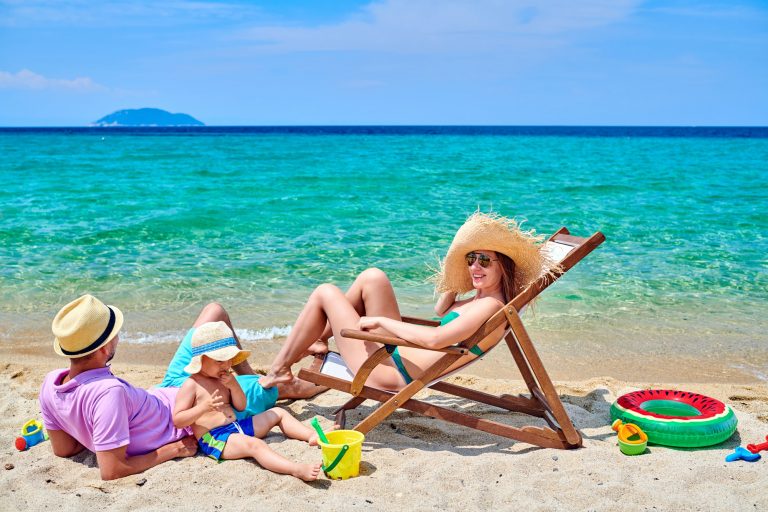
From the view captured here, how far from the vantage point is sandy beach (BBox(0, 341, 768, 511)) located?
11.2ft

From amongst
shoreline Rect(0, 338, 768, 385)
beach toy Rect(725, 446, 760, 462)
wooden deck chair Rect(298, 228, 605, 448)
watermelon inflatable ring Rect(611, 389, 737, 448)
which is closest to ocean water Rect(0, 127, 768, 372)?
shoreline Rect(0, 338, 768, 385)

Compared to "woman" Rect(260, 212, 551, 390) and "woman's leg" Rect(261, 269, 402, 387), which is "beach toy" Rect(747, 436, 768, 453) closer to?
"woman" Rect(260, 212, 551, 390)

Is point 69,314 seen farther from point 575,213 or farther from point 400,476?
point 575,213

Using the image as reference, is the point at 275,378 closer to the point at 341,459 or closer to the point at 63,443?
the point at 341,459

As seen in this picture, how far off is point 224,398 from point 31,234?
30.2 ft

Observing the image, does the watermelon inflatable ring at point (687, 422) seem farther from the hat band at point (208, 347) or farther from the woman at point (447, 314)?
the hat band at point (208, 347)

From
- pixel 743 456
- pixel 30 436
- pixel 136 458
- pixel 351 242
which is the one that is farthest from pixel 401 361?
pixel 351 242

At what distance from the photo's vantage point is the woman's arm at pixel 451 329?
12.9ft

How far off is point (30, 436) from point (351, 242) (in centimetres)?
755

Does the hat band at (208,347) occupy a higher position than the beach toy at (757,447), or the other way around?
the hat band at (208,347)

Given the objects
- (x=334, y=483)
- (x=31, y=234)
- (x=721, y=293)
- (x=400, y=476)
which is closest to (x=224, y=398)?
(x=334, y=483)

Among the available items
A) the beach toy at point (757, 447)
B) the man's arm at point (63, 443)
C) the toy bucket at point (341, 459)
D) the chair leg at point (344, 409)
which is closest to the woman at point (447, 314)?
the chair leg at point (344, 409)

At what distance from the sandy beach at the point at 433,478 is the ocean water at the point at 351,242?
252 cm

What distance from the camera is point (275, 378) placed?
447 centimetres
